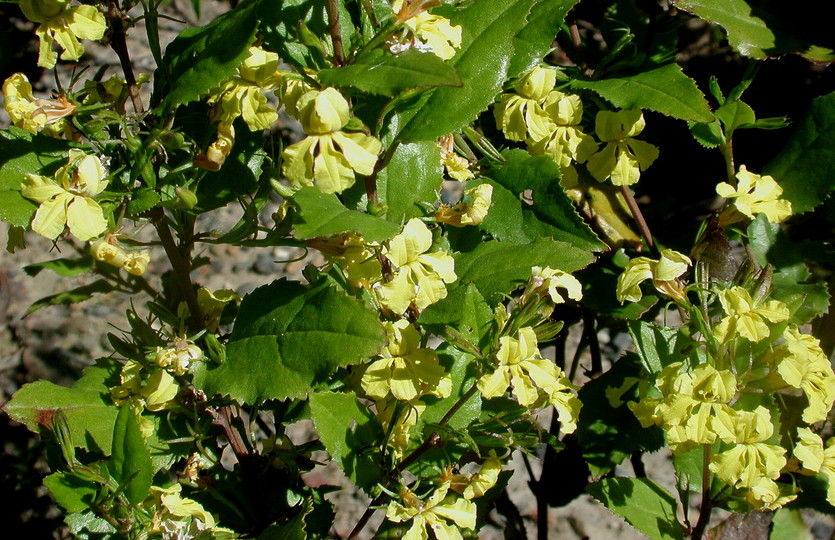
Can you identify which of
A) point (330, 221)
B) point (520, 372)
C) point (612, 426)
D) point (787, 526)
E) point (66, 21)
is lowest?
point (787, 526)

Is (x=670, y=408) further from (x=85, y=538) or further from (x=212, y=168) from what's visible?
(x=85, y=538)

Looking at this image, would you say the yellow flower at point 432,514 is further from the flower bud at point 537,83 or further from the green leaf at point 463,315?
the flower bud at point 537,83

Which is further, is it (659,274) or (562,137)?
(562,137)

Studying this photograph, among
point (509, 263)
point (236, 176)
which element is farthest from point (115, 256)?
point (509, 263)

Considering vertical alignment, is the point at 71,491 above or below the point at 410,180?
below

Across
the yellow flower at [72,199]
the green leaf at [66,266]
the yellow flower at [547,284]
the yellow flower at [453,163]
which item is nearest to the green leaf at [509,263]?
the yellow flower at [547,284]

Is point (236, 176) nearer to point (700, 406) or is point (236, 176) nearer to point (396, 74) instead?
point (396, 74)

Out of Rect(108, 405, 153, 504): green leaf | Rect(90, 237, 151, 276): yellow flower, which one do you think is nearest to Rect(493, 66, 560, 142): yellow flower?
Rect(90, 237, 151, 276): yellow flower
